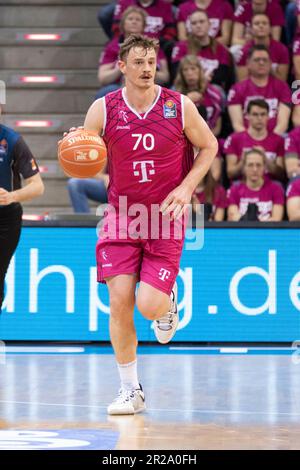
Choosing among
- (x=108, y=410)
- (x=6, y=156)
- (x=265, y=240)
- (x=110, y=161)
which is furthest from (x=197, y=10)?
(x=108, y=410)

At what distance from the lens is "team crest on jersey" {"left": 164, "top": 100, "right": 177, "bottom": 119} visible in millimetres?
6695

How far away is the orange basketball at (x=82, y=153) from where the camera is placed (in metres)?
6.40

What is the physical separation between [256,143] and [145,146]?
490 centimetres

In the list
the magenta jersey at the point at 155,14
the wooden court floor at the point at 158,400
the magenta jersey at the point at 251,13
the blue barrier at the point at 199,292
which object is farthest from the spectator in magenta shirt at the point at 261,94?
the wooden court floor at the point at 158,400

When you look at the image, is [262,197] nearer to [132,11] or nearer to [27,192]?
[132,11]

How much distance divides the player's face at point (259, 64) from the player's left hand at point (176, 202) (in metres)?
5.54

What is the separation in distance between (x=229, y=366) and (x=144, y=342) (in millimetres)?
1595

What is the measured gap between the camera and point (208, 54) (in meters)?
12.1

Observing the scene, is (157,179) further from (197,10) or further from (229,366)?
(197,10)

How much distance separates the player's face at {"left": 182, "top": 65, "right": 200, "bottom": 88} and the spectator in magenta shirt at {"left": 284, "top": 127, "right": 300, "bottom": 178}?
45.5 inches

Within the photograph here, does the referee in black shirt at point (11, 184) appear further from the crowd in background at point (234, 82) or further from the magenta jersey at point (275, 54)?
the magenta jersey at point (275, 54)

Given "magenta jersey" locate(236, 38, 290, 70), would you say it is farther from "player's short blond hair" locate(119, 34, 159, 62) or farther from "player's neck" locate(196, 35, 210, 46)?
"player's short blond hair" locate(119, 34, 159, 62)

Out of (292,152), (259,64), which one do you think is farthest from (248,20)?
(292,152)

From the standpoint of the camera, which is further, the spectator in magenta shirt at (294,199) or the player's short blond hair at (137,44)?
the spectator in magenta shirt at (294,199)
